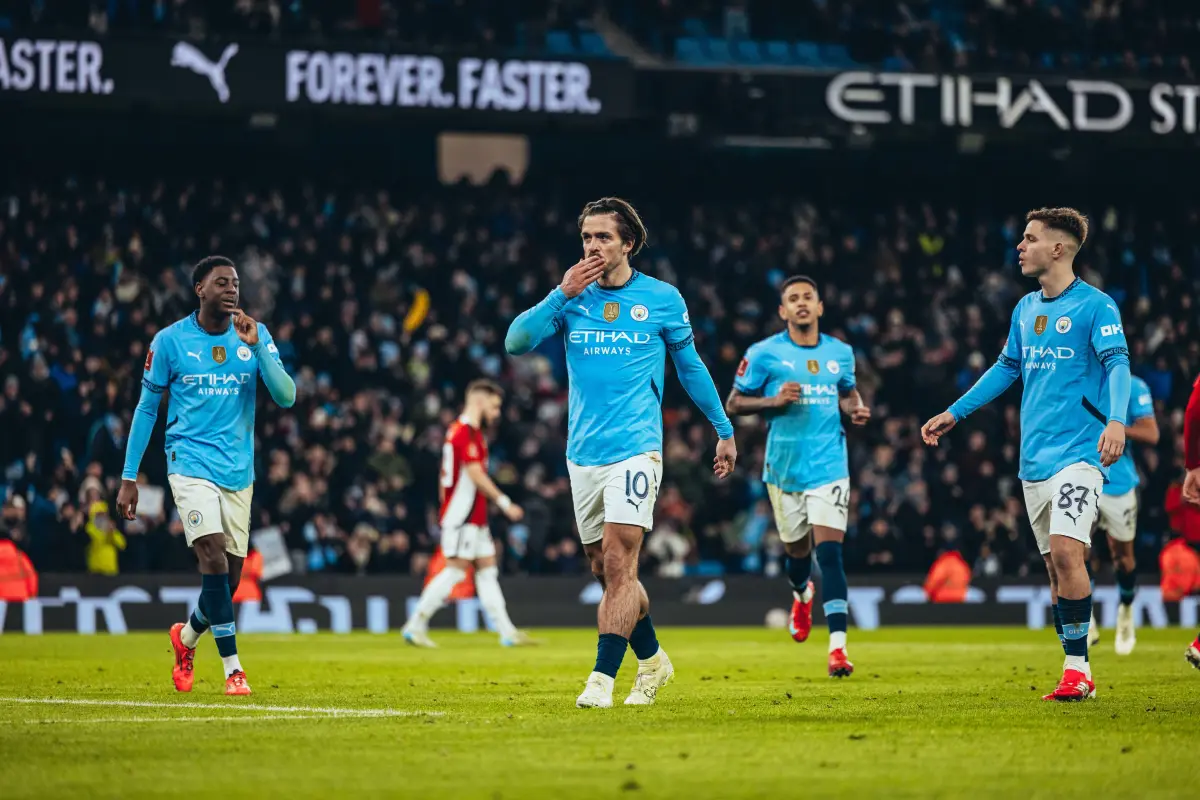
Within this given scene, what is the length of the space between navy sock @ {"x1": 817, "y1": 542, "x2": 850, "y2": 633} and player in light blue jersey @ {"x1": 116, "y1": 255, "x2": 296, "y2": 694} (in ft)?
14.1

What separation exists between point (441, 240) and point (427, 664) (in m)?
16.1

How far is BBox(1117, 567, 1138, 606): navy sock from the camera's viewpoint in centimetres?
1741

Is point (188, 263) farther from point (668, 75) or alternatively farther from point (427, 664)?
point (427, 664)

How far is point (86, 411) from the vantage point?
24422mm

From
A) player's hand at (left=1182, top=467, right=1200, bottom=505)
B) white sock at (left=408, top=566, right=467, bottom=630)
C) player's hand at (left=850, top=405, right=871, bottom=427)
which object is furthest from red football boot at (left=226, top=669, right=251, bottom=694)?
white sock at (left=408, top=566, right=467, bottom=630)

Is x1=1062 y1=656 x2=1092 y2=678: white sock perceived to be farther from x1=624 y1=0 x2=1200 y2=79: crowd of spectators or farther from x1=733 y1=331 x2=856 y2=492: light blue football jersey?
x1=624 y1=0 x2=1200 y2=79: crowd of spectators

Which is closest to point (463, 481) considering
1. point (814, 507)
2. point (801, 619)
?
point (801, 619)

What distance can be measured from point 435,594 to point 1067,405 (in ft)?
32.6

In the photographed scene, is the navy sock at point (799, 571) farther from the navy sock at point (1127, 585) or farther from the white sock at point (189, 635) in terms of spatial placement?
the white sock at point (189, 635)

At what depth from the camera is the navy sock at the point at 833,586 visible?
13.2m

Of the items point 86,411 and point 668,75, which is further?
point 668,75

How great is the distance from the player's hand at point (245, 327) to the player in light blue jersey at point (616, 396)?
2.34 meters

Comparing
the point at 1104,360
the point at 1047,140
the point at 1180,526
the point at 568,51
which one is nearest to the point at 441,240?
the point at 568,51

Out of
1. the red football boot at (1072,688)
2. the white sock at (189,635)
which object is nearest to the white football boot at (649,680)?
the red football boot at (1072,688)
